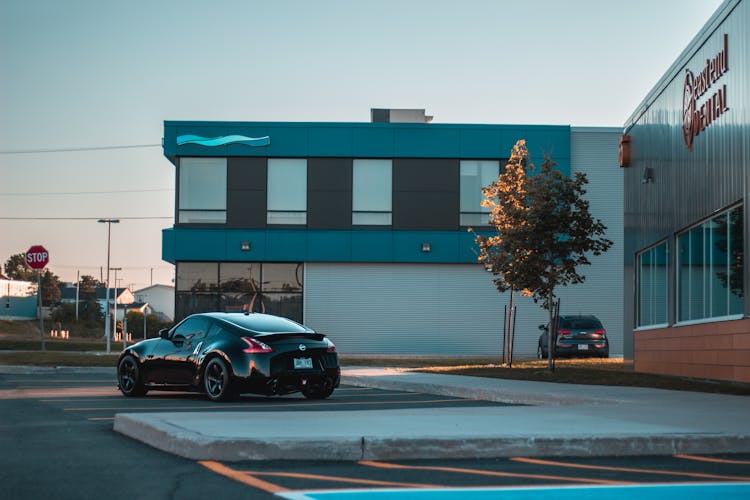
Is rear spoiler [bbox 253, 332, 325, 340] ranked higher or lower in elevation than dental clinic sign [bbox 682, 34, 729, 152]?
lower

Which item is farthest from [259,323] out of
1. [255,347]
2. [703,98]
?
[703,98]

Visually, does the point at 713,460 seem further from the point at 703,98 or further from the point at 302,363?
the point at 703,98

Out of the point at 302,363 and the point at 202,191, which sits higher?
the point at 202,191

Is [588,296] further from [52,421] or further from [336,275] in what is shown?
[52,421]

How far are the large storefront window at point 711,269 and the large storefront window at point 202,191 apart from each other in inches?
868

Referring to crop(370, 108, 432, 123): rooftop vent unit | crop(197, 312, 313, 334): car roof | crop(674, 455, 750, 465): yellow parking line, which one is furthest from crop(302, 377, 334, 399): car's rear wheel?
crop(370, 108, 432, 123): rooftop vent unit

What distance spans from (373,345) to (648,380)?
21.5 m

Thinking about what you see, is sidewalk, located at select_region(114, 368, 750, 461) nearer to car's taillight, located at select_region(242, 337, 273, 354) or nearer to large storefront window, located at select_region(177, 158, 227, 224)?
car's taillight, located at select_region(242, 337, 273, 354)

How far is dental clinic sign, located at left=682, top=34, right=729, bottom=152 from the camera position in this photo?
18734mm

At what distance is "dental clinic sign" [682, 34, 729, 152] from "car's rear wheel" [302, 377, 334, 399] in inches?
339

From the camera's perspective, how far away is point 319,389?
15984 millimetres

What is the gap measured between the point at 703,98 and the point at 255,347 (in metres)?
10.4

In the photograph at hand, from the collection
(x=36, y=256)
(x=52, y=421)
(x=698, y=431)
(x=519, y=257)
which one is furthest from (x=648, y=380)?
(x=36, y=256)

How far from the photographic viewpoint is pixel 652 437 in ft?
30.7
